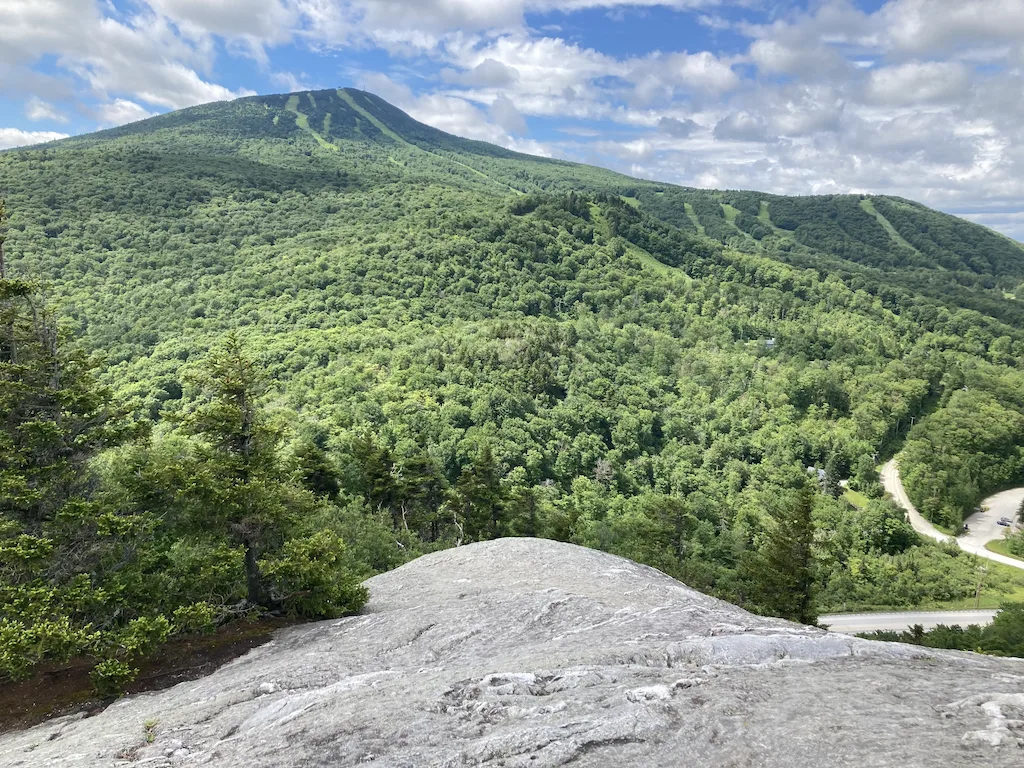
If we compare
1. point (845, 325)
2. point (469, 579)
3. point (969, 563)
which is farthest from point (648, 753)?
point (845, 325)

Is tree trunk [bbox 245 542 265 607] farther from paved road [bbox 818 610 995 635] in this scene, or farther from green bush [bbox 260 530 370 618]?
paved road [bbox 818 610 995 635]

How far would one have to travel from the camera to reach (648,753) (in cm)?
847

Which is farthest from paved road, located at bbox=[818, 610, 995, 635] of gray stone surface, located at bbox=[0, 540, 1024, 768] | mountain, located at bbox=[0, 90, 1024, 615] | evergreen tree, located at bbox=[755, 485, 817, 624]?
gray stone surface, located at bbox=[0, 540, 1024, 768]

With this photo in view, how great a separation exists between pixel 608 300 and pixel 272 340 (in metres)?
100

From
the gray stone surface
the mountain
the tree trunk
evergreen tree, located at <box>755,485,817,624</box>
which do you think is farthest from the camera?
the mountain

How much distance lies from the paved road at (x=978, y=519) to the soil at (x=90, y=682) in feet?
351

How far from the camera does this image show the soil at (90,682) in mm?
13984

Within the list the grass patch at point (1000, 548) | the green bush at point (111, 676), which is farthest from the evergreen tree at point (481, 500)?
the grass patch at point (1000, 548)

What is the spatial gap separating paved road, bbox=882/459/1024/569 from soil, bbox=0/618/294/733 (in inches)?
4209

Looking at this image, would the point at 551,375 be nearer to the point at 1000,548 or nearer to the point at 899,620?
the point at 899,620

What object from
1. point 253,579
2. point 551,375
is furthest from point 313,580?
point 551,375

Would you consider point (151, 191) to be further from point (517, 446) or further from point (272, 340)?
point (517, 446)

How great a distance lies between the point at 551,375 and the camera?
122250 millimetres

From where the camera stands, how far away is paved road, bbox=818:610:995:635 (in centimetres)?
5103
